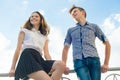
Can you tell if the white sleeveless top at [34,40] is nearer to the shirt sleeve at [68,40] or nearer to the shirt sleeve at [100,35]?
the shirt sleeve at [68,40]

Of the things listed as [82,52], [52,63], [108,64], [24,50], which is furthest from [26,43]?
[108,64]

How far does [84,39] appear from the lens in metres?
4.88

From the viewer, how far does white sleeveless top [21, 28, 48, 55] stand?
4508 millimetres

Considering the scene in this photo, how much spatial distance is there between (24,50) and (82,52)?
0.85 metres

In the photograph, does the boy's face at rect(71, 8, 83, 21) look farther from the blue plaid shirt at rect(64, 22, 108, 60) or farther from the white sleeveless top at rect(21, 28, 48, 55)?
the white sleeveless top at rect(21, 28, 48, 55)

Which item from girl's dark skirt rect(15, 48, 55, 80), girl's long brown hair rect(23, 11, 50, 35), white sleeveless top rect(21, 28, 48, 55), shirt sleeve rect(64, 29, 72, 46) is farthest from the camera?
shirt sleeve rect(64, 29, 72, 46)

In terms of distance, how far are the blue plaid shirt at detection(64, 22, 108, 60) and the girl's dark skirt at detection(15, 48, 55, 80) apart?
0.53 meters

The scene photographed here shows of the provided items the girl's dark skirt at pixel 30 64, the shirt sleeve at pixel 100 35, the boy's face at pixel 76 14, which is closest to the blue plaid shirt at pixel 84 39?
the shirt sleeve at pixel 100 35

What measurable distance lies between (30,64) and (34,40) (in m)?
0.42

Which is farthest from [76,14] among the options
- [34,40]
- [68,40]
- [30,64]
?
[30,64]

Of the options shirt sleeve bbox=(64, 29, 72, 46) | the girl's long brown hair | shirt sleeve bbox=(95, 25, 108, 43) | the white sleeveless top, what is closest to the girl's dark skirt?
the white sleeveless top

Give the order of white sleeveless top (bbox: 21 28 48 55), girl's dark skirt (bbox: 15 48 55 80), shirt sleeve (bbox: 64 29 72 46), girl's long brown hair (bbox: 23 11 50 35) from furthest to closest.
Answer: shirt sleeve (bbox: 64 29 72 46), girl's long brown hair (bbox: 23 11 50 35), white sleeveless top (bbox: 21 28 48 55), girl's dark skirt (bbox: 15 48 55 80)

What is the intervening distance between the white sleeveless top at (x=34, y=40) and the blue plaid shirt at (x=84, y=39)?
48 cm

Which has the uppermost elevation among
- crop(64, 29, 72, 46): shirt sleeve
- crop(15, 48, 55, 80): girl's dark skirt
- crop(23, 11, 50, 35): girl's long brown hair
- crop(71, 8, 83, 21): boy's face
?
crop(71, 8, 83, 21): boy's face
